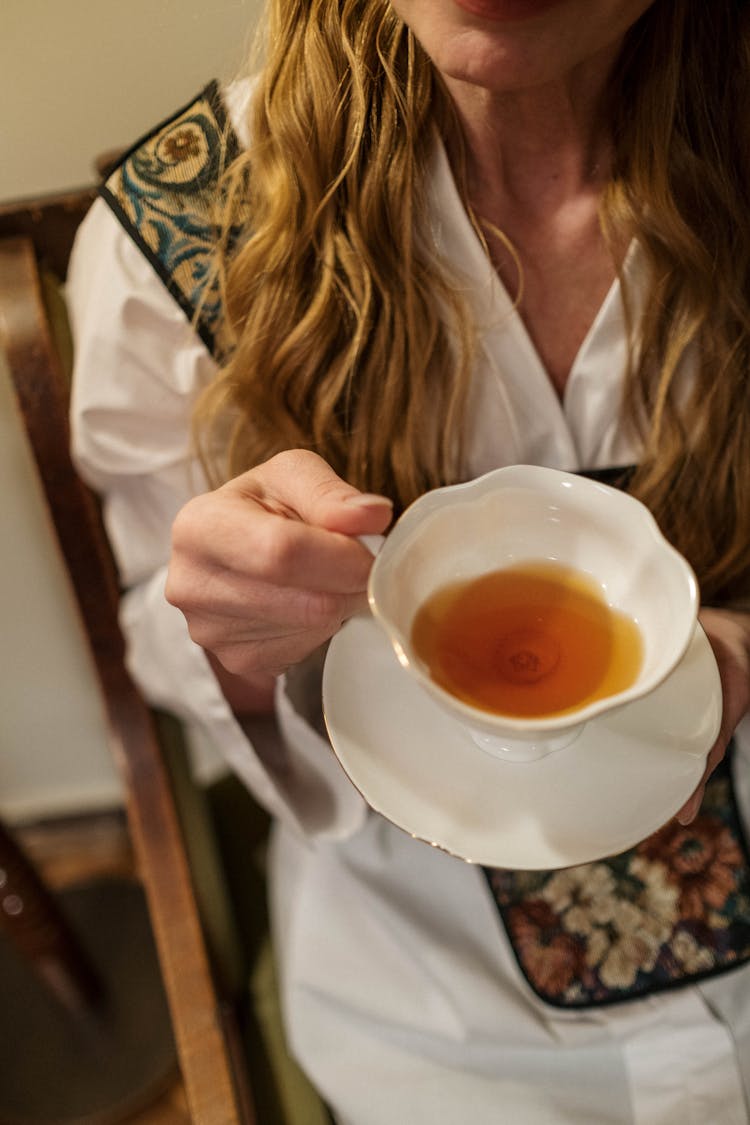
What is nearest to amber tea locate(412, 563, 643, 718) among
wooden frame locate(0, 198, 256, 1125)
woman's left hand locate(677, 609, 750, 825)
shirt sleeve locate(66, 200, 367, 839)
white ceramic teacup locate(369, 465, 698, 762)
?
white ceramic teacup locate(369, 465, 698, 762)

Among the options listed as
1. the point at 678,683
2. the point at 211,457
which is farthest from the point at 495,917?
the point at 211,457

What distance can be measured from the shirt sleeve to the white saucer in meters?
0.15

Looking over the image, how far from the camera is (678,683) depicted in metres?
0.52

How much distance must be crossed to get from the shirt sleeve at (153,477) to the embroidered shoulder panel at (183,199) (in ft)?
0.05

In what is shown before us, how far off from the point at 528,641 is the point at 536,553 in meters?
0.05

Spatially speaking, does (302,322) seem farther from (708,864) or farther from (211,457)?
(708,864)

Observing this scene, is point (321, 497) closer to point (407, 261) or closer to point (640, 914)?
point (407, 261)

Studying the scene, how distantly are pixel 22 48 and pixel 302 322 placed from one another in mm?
206

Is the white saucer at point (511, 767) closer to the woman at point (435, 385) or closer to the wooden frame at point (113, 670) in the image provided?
the woman at point (435, 385)

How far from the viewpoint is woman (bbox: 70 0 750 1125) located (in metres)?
0.57

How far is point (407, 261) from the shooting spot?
23.4 inches

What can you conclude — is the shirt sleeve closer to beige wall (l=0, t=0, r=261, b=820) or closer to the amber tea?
beige wall (l=0, t=0, r=261, b=820)

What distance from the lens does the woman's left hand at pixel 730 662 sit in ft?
1.85

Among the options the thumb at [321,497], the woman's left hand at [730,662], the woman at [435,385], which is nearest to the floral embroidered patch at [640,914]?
the woman at [435,385]
